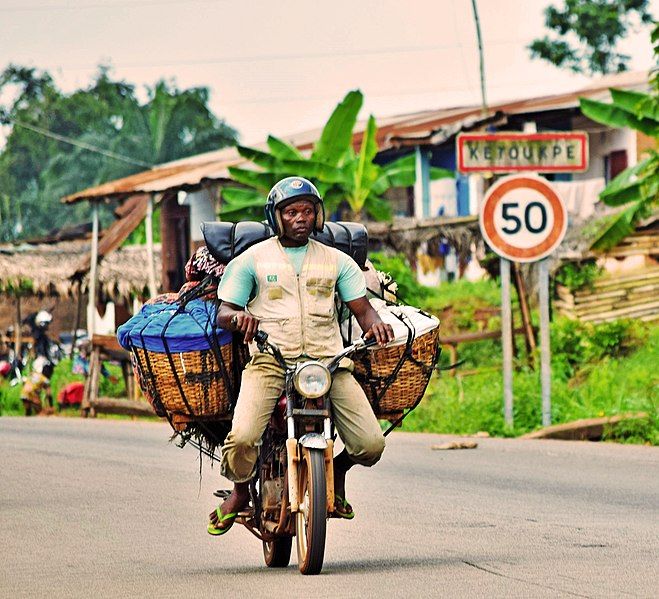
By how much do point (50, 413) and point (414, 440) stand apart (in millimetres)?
11980

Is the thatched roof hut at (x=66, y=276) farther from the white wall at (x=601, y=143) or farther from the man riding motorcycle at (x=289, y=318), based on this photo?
the man riding motorcycle at (x=289, y=318)

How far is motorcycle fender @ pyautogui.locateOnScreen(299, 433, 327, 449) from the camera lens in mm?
6867

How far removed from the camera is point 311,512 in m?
6.73

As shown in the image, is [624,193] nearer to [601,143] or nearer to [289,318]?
[601,143]

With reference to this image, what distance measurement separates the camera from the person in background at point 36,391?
86.9 feet

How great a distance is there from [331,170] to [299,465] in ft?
62.7

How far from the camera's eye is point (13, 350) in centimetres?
4131

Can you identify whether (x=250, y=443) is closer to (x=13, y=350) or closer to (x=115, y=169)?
(x=13, y=350)

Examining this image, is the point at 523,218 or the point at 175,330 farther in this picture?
the point at 523,218

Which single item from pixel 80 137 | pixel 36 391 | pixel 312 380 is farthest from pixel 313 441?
pixel 80 137

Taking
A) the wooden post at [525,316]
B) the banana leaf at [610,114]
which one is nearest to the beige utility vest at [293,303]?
the wooden post at [525,316]

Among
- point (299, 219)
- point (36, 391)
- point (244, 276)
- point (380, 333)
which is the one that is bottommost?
point (36, 391)

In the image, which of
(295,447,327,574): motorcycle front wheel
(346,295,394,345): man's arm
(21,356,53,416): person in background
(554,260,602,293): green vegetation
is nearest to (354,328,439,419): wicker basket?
(346,295,394,345): man's arm

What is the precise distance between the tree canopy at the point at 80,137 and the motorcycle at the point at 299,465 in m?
47.9
